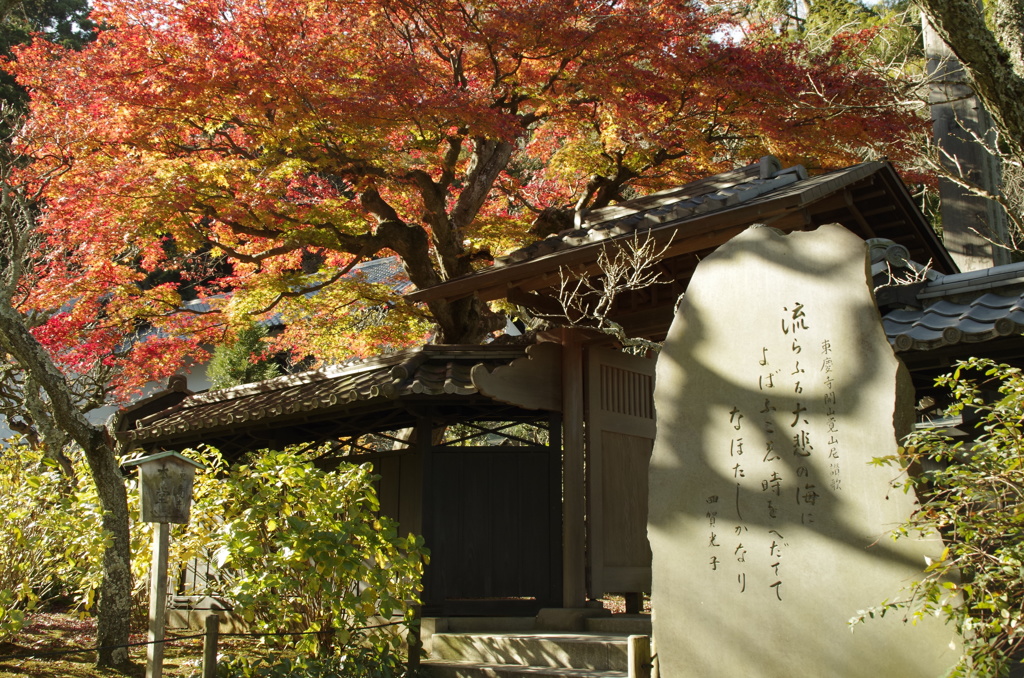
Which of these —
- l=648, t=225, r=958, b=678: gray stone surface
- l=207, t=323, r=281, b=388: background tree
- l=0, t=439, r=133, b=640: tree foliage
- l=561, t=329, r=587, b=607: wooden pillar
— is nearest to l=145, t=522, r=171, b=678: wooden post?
l=0, t=439, r=133, b=640: tree foliage

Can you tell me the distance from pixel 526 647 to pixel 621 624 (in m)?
0.99

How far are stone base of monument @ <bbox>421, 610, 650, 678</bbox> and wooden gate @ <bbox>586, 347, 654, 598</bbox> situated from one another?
2.19 ft

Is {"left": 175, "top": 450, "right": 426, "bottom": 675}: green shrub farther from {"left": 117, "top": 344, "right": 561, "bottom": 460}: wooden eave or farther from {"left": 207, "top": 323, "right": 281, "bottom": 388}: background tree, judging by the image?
{"left": 207, "top": 323, "right": 281, "bottom": 388}: background tree

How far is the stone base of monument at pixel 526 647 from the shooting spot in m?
7.05

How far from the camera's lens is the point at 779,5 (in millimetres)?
20547

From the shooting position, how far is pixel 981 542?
407 cm

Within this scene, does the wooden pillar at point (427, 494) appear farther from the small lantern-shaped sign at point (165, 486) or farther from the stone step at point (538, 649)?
the small lantern-shaped sign at point (165, 486)

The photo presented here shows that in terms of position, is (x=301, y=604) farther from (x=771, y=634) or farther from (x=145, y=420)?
(x=145, y=420)

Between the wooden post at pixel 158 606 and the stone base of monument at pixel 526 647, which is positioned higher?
the wooden post at pixel 158 606

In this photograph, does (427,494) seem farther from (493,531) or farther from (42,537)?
(42,537)

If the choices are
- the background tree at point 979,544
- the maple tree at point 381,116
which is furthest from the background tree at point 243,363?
the background tree at point 979,544

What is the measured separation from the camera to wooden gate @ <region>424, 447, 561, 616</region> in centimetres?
878

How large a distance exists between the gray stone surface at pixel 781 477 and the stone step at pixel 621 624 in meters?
2.95

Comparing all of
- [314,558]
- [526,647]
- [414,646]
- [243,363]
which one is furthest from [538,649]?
[243,363]
